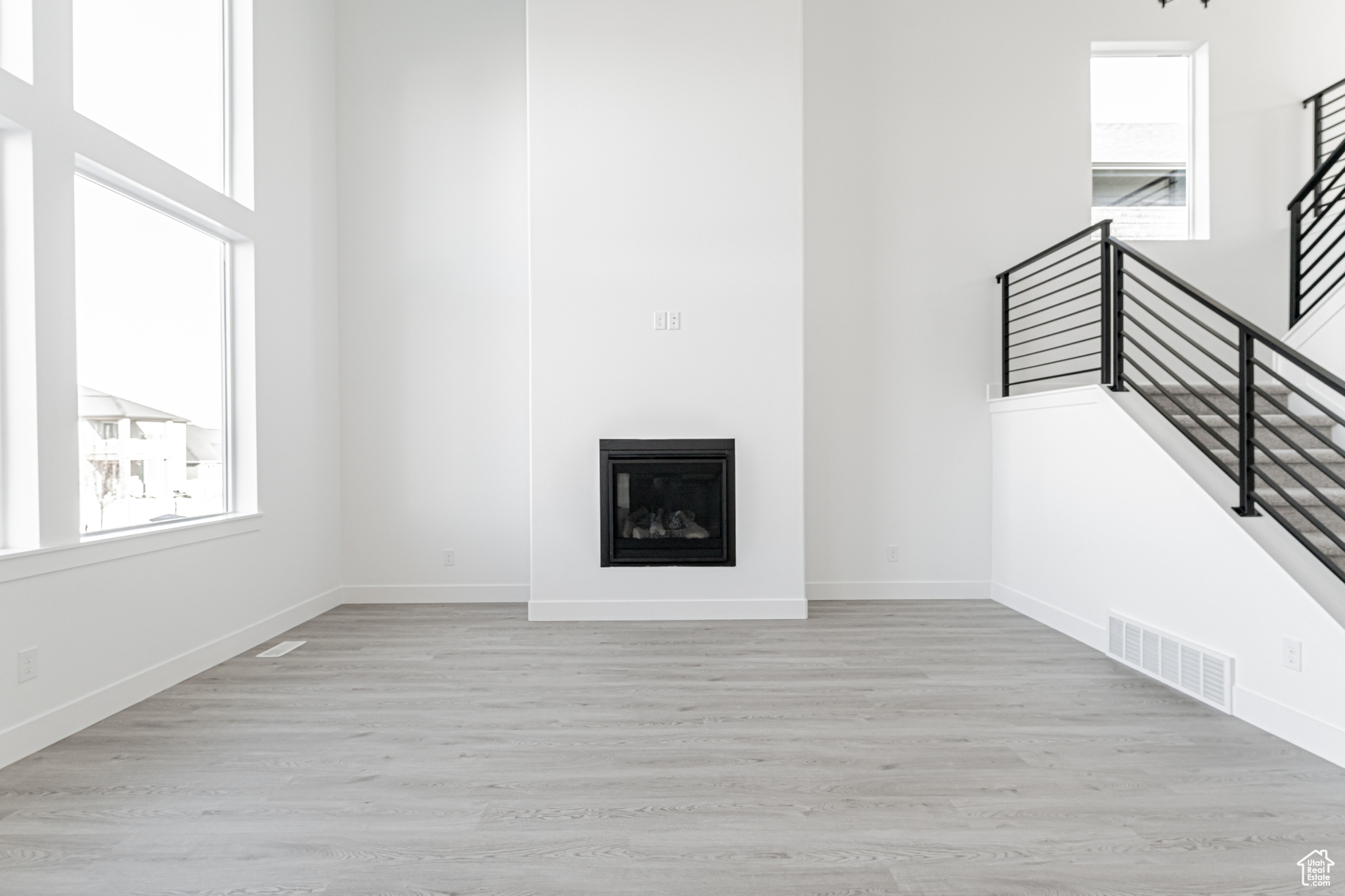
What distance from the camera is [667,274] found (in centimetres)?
427

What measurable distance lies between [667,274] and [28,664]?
3.34 meters

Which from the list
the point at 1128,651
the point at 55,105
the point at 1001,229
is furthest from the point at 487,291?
the point at 1128,651

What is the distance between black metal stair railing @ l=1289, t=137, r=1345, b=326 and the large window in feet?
19.9

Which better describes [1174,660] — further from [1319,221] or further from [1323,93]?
[1323,93]

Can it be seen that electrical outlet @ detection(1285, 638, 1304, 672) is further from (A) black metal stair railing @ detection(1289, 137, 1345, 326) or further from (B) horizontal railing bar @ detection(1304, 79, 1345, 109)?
(B) horizontal railing bar @ detection(1304, 79, 1345, 109)

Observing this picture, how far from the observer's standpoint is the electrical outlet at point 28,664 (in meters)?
2.39

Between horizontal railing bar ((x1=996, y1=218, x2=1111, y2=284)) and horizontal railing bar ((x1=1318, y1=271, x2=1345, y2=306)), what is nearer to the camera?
horizontal railing bar ((x1=996, y1=218, x2=1111, y2=284))

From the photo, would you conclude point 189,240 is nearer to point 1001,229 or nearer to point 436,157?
point 436,157

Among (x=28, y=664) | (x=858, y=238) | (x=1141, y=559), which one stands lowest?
(x=28, y=664)

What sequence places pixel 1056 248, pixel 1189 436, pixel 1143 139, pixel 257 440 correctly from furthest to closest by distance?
1. pixel 1143 139
2. pixel 1056 248
3. pixel 257 440
4. pixel 1189 436

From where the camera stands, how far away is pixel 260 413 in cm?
388

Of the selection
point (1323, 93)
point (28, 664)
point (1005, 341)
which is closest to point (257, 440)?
point (28, 664)
